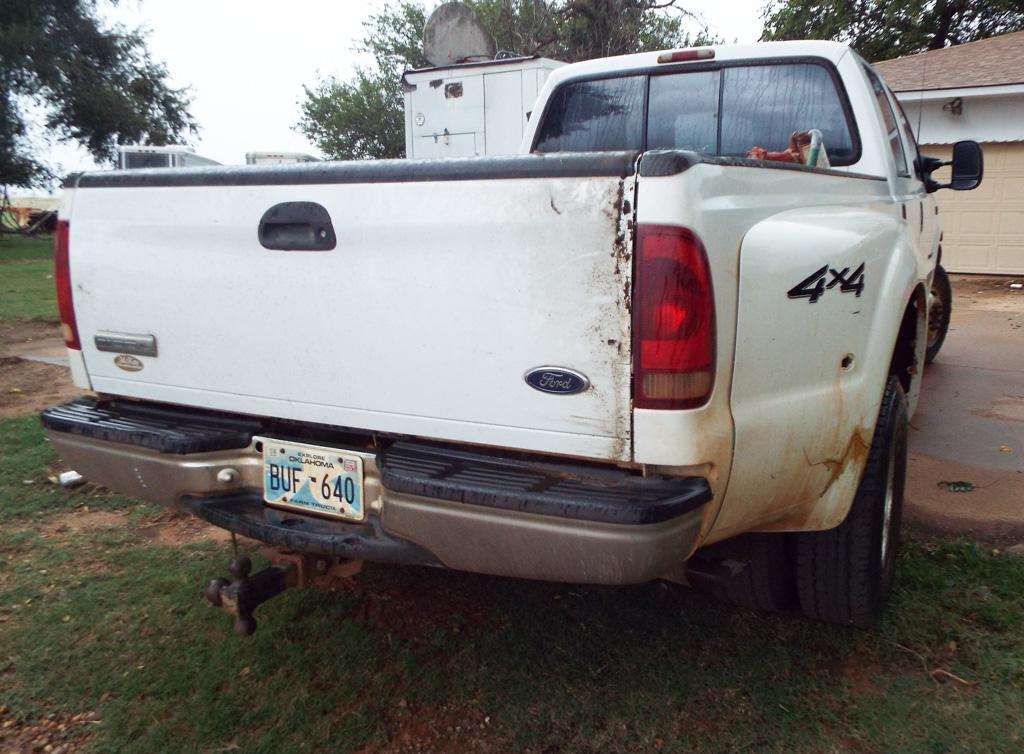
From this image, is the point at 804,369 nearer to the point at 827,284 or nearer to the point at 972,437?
the point at 827,284

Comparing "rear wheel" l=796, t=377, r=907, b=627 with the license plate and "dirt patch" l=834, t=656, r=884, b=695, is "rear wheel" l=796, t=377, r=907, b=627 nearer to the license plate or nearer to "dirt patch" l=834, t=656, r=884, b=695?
"dirt patch" l=834, t=656, r=884, b=695

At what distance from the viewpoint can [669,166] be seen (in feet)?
6.28

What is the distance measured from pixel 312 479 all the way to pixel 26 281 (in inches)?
551

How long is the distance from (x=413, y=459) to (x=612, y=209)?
837mm

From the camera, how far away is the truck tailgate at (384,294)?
202 cm

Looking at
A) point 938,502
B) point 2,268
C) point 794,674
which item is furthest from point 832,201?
point 2,268

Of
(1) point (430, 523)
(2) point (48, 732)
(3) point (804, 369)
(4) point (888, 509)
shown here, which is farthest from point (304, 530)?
(4) point (888, 509)

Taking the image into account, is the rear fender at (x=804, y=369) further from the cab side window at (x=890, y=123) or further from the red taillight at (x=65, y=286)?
the red taillight at (x=65, y=286)

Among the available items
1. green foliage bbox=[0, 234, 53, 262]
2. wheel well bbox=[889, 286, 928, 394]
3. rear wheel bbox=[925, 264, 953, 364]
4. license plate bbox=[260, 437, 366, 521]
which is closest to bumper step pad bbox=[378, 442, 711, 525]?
license plate bbox=[260, 437, 366, 521]

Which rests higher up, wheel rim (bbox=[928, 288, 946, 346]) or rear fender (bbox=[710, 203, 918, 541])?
rear fender (bbox=[710, 203, 918, 541])

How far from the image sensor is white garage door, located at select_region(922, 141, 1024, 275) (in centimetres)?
1307

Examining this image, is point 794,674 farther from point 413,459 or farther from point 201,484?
point 201,484

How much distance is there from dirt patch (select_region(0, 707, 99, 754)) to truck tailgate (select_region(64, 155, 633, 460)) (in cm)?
101

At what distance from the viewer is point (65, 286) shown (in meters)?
2.79
